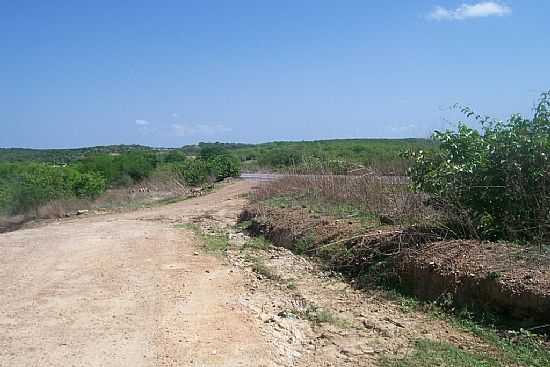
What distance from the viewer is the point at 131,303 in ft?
24.0

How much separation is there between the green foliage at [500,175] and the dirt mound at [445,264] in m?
0.67

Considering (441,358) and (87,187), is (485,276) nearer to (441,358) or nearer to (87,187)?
(441,358)

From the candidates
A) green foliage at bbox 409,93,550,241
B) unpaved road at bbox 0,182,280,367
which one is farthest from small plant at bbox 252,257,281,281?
green foliage at bbox 409,93,550,241

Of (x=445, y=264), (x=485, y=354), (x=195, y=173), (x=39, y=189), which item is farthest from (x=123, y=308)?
(x=195, y=173)

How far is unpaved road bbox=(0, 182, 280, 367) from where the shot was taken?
5.46 meters

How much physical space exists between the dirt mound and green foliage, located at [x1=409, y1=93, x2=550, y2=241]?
2.21 ft

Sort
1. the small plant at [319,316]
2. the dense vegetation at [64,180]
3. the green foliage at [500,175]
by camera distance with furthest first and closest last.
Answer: the dense vegetation at [64,180] < the green foliage at [500,175] < the small plant at [319,316]

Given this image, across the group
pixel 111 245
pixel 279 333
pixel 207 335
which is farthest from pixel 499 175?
pixel 111 245

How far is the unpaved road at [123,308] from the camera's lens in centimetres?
546

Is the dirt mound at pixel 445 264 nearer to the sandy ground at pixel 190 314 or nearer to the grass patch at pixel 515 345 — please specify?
the grass patch at pixel 515 345

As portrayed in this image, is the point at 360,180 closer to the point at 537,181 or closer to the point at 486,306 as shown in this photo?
the point at 537,181

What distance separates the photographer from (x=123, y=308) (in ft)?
23.1

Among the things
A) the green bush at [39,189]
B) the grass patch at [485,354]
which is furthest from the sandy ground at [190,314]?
the green bush at [39,189]

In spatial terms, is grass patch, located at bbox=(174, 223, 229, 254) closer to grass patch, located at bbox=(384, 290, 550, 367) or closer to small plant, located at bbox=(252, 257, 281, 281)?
small plant, located at bbox=(252, 257, 281, 281)
